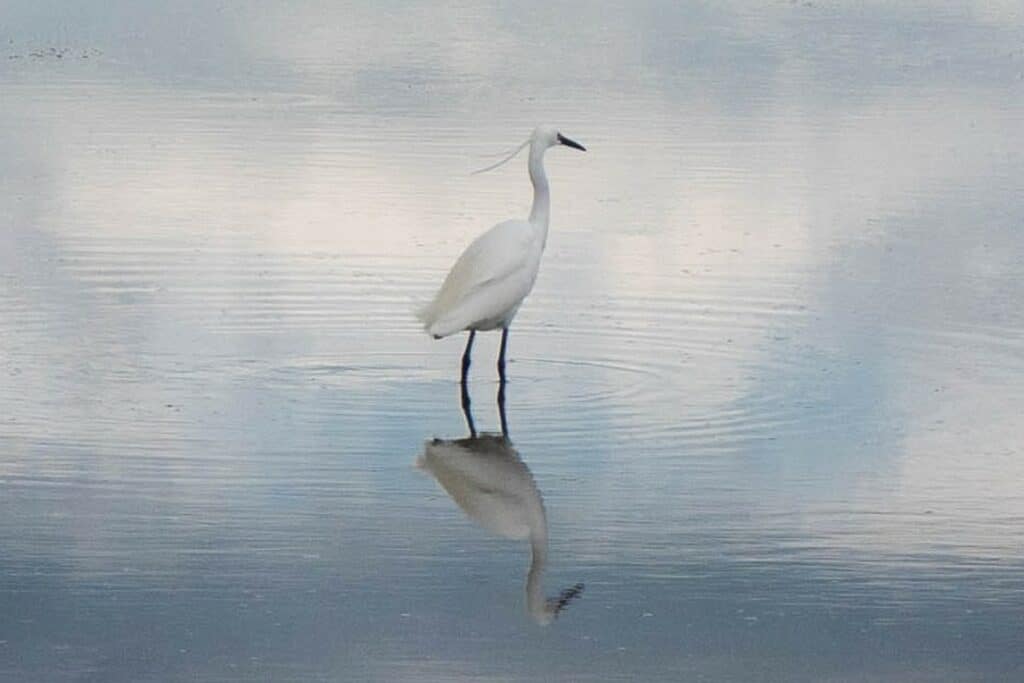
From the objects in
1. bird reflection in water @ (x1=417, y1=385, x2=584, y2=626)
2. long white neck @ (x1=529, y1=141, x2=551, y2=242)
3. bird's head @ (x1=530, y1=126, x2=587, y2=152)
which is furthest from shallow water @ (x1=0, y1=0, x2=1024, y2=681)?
bird's head @ (x1=530, y1=126, x2=587, y2=152)

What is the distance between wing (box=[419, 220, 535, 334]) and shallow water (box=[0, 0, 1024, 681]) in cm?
33

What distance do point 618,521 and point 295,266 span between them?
5.34 m

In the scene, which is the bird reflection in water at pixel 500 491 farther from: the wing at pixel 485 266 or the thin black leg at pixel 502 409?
the wing at pixel 485 266

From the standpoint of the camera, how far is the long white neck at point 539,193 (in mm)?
11438

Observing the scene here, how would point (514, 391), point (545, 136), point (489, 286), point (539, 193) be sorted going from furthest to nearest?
1. point (545, 136)
2. point (539, 193)
3. point (489, 286)
4. point (514, 391)

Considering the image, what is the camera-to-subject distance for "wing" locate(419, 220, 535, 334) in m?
10.8

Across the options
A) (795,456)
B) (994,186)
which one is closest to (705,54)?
(994,186)

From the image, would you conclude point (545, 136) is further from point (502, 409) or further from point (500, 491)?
point (500, 491)

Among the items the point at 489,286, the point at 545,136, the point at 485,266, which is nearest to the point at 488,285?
the point at 489,286

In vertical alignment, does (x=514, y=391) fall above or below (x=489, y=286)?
below

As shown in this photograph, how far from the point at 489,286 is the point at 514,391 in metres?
0.54

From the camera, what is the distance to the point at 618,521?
328 inches

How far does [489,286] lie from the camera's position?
10852 mm

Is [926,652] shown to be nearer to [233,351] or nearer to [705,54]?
[233,351]
